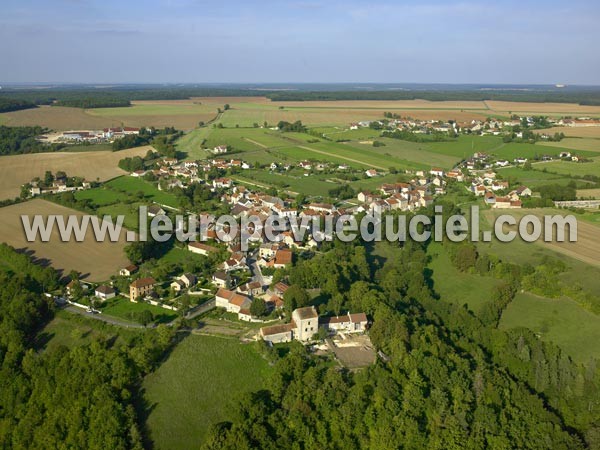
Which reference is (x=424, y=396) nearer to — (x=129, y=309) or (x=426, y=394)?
(x=426, y=394)

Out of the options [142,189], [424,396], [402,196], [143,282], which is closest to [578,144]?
[402,196]

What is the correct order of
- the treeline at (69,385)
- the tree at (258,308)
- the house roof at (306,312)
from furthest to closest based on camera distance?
the tree at (258,308) → the house roof at (306,312) → the treeline at (69,385)

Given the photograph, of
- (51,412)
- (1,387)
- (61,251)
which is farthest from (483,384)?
(61,251)

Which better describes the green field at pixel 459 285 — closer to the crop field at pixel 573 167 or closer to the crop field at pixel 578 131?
the crop field at pixel 573 167

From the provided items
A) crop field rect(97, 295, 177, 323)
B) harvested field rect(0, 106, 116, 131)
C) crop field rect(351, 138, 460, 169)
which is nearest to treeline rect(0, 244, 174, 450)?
crop field rect(97, 295, 177, 323)

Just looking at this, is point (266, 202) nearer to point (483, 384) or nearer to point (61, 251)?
point (61, 251)

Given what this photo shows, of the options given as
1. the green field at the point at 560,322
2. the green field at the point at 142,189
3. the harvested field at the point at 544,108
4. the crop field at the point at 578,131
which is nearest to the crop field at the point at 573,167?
the crop field at the point at 578,131
